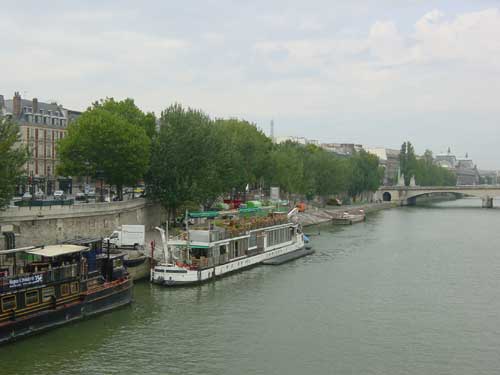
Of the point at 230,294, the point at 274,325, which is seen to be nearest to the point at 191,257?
the point at 230,294

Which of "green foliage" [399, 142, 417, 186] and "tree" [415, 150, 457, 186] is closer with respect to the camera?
"green foliage" [399, 142, 417, 186]

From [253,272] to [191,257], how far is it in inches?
219

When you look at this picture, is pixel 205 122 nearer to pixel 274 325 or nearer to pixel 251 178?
pixel 251 178

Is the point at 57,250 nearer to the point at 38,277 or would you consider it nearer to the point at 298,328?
the point at 38,277

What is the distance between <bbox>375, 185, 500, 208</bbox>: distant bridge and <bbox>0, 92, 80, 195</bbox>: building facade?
8198 cm

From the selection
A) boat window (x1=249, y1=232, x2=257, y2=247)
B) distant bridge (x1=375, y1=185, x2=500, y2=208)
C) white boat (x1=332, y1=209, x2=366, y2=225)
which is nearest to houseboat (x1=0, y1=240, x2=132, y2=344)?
boat window (x1=249, y1=232, x2=257, y2=247)

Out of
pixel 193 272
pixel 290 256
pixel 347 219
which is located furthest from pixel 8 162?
pixel 347 219

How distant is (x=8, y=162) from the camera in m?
36.0

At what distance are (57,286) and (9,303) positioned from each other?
2710 millimetres

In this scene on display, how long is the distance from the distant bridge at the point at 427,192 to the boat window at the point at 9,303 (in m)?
117

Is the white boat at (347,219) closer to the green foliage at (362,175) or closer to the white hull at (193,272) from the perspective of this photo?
the green foliage at (362,175)

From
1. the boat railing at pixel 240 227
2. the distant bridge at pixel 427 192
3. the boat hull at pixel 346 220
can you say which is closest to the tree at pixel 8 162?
the boat railing at pixel 240 227

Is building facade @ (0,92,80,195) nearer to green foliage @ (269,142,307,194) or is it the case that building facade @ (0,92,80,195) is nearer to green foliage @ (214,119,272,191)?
green foliage @ (214,119,272,191)

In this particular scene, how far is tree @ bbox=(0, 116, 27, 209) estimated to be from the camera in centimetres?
3562
